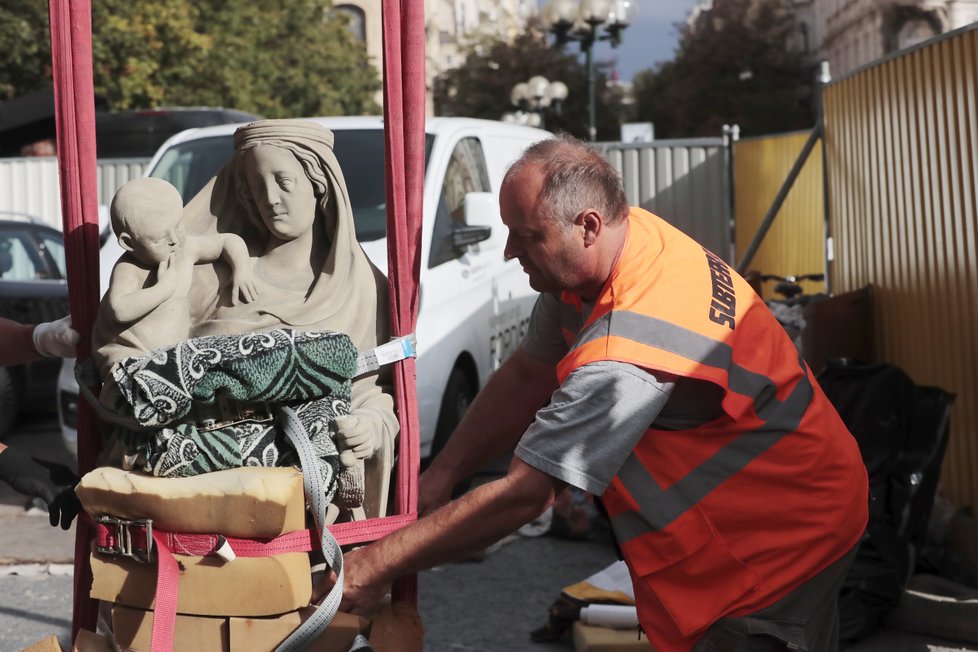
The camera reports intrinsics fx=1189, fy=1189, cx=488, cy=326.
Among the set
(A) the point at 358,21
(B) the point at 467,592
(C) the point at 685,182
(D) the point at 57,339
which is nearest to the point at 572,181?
(D) the point at 57,339

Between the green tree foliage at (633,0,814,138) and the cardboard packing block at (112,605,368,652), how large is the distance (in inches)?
1489

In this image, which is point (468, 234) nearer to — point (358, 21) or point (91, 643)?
point (91, 643)

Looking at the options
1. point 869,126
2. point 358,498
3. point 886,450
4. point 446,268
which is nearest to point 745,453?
point 358,498

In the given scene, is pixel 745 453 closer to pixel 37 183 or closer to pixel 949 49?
pixel 949 49

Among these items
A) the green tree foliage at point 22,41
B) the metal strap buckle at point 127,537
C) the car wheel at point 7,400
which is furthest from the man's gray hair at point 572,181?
the green tree foliage at point 22,41

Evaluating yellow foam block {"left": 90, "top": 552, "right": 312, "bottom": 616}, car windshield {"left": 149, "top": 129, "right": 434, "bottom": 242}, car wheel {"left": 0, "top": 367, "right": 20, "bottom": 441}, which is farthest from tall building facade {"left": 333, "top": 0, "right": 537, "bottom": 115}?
yellow foam block {"left": 90, "top": 552, "right": 312, "bottom": 616}

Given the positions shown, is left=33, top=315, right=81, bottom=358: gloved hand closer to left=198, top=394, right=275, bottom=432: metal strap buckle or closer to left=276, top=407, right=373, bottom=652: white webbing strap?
left=198, top=394, right=275, bottom=432: metal strap buckle

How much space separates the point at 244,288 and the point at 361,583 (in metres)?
0.69

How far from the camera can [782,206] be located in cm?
1134

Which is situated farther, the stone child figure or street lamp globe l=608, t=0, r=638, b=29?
street lamp globe l=608, t=0, r=638, b=29

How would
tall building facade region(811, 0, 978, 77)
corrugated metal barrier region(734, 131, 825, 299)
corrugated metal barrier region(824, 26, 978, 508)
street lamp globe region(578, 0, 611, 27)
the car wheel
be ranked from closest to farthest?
corrugated metal barrier region(824, 26, 978, 508)
the car wheel
corrugated metal barrier region(734, 131, 825, 299)
street lamp globe region(578, 0, 611, 27)
tall building facade region(811, 0, 978, 77)

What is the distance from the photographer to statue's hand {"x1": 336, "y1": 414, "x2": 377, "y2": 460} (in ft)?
8.00

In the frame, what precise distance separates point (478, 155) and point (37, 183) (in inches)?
400

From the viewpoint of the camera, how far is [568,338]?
9.53ft
